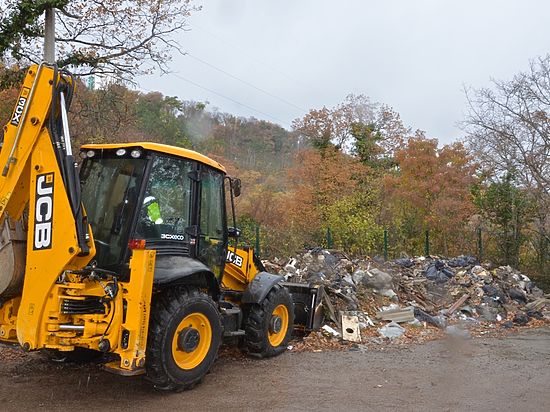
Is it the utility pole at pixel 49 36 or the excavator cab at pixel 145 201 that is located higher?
the utility pole at pixel 49 36

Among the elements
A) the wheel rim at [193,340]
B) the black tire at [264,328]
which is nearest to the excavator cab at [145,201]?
the wheel rim at [193,340]

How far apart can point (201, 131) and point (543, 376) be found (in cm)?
4197

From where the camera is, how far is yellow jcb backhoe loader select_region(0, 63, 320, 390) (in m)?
5.08

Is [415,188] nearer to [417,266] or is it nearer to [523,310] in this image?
[417,266]

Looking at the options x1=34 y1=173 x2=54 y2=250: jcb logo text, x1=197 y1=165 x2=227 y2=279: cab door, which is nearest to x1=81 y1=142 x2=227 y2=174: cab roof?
x1=197 y1=165 x2=227 y2=279: cab door

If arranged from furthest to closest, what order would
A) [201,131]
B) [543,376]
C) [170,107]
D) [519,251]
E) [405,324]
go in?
[201,131], [170,107], [519,251], [405,324], [543,376]

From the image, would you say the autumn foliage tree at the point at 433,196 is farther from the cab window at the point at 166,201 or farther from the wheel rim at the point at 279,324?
the cab window at the point at 166,201

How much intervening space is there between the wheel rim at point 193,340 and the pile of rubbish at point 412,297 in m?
3.27

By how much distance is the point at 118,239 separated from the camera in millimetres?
5594

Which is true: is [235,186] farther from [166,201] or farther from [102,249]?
[102,249]

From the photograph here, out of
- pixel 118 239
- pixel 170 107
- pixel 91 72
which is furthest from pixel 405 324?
pixel 170 107

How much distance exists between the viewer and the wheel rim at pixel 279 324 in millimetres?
7648

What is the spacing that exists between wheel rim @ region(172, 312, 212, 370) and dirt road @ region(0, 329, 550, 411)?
1.10ft

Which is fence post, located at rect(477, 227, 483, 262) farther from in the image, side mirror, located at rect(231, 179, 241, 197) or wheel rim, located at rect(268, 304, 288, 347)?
side mirror, located at rect(231, 179, 241, 197)
